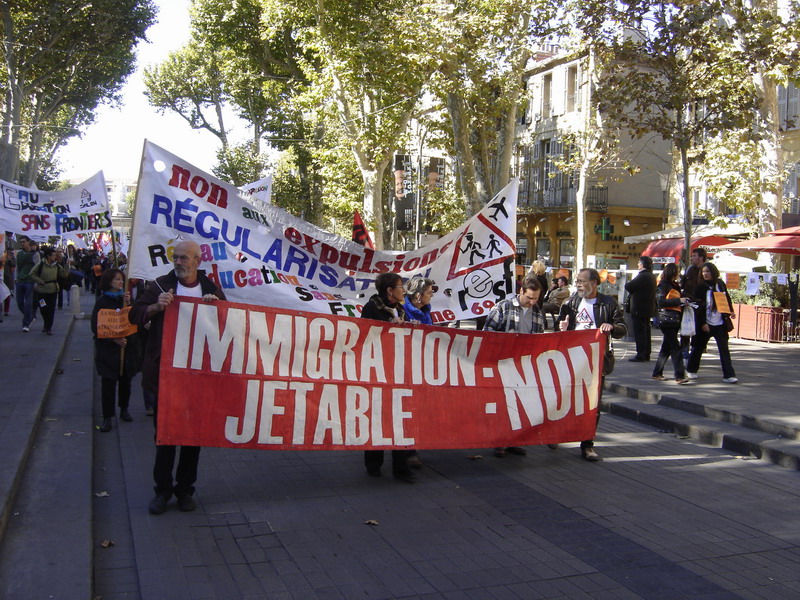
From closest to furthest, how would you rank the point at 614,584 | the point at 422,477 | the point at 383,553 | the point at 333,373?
the point at 614,584, the point at 383,553, the point at 333,373, the point at 422,477

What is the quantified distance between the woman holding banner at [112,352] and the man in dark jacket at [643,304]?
8.88 meters

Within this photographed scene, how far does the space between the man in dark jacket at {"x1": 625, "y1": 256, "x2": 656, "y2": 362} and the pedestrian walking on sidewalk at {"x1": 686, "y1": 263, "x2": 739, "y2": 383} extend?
2.38 m

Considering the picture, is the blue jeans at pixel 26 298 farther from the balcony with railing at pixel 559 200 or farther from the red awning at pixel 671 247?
the balcony with railing at pixel 559 200

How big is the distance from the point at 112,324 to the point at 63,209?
6.57 metres

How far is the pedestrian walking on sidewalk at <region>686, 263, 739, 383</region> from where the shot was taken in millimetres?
11461

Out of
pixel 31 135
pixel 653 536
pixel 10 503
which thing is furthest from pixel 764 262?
pixel 31 135

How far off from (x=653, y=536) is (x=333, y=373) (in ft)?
8.17

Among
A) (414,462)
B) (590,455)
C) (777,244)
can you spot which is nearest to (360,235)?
(414,462)

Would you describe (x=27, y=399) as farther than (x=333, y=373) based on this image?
Yes

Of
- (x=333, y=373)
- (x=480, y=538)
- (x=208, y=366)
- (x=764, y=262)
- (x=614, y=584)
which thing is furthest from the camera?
(x=764, y=262)

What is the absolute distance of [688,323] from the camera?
11.8 metres

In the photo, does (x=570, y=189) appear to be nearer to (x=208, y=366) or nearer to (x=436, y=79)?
(x=436, y=79)

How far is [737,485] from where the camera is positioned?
6.90m

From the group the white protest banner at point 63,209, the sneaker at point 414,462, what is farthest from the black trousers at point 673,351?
the white protest banner at point 63,209
